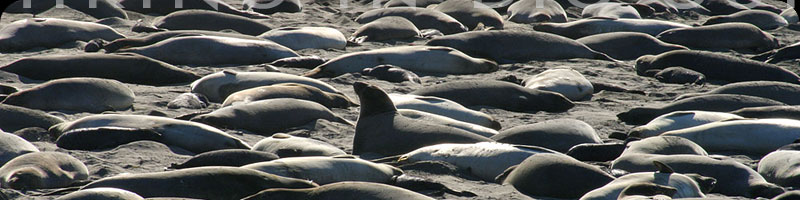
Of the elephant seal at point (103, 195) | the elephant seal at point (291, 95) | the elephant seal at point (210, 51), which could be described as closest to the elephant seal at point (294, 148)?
the elephant seal at point (291, 95)

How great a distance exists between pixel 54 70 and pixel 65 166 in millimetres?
2944

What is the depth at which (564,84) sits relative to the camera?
23.6 feet

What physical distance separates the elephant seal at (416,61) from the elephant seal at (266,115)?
1.87 meters

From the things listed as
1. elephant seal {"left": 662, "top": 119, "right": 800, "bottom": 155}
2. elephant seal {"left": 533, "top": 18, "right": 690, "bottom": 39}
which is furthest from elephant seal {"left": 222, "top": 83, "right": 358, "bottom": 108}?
elephant seal {"left": 533, "top": 18, "right": 690, "bottom": 39}

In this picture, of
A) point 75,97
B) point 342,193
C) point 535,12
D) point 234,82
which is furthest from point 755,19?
point 342,193

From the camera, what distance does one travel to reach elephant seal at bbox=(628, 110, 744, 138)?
5.64m

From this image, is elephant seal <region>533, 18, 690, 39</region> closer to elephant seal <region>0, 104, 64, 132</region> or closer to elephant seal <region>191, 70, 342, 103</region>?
elephant seal <region>191, 70, 342, 103</region>

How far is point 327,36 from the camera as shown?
920 cm

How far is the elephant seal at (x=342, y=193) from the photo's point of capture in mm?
3531

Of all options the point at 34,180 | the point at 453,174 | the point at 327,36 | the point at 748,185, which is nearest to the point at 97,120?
the point at 34,180

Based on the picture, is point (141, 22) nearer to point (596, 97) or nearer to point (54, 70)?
point (54, 70)

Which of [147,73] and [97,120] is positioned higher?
[97,120]

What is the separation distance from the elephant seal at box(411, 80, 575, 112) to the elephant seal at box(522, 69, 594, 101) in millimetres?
A: 294

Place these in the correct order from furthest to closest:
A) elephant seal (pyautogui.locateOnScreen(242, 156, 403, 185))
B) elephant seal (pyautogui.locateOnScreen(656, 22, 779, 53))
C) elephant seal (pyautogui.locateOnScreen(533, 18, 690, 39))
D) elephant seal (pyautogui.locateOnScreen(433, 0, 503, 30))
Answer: elephant seal (pyautogui.locateOnScreen(433, 0, 503, 30))
elephant seal (pyautogui.locateOnScreen(533, 18, 690, 39))
elephant seal (pyautogui.locateOnScreen(656, 22, 779, 53))
elephant seal (pyautogui.locateOnScreen(242, 156, 403, 185))
